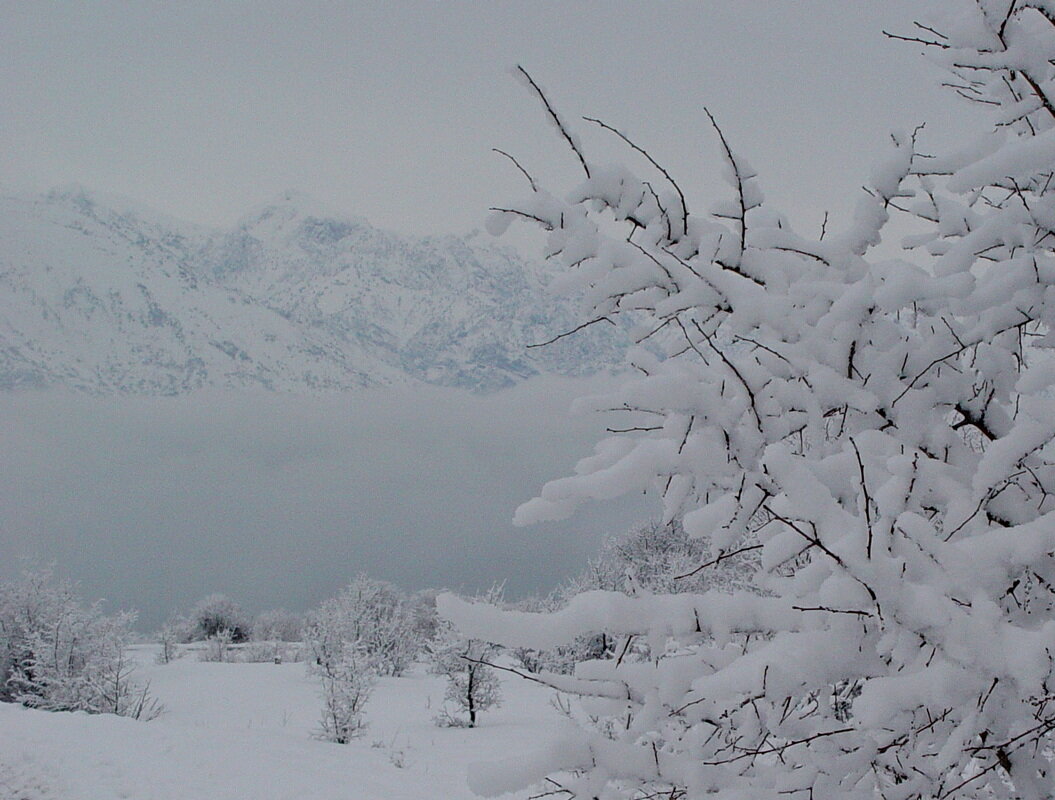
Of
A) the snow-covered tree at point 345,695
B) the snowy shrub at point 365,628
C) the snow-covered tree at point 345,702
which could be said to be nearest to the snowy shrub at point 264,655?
the snowy shrub at point 365,628

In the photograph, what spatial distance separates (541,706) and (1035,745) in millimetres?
26358

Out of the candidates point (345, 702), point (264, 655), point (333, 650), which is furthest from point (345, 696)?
point (264, 655)

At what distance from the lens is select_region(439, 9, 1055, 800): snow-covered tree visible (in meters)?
1.31

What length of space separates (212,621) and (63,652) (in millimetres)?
34187

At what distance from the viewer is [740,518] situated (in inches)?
73.7

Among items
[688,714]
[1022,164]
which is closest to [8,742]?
[688,714]

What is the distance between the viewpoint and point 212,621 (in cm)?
5262

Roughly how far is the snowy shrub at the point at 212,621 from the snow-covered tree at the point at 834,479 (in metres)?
58.9

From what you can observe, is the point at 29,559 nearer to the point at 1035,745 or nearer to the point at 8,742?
the point at 8,742

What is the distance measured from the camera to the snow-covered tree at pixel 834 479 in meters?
A: 1.31

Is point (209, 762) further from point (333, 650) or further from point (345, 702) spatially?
point (333, 650)

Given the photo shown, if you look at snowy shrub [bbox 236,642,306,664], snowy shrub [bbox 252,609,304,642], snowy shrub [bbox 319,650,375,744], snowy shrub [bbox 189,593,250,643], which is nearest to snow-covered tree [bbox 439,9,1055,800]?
snowy shrub [bbox 319,650,375,744]

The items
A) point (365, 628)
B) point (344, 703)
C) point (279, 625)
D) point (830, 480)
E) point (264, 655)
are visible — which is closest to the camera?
point (830, 480)

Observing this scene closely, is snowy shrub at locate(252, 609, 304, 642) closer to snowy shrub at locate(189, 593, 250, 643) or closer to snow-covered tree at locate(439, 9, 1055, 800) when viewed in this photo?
snowy shrub at locate(189, 593, 250, 643)
